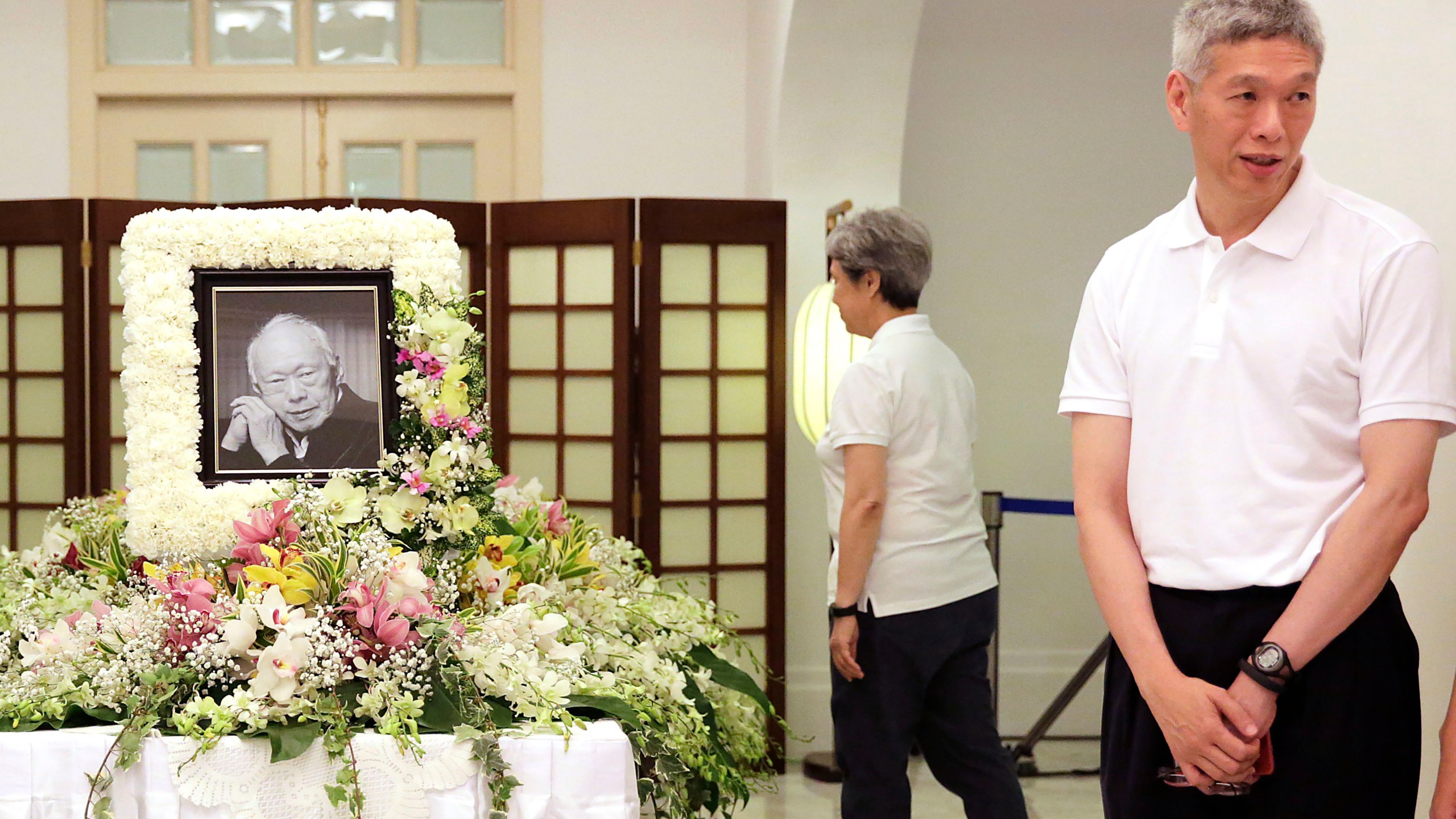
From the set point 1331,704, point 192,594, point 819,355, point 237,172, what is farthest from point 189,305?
point 237,172

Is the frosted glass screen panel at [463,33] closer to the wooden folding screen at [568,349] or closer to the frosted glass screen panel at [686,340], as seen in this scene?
the wooden folding screen at [568,349]

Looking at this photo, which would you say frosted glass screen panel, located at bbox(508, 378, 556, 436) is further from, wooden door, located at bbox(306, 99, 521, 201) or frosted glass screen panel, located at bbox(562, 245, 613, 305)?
wooden door, located at bbox(306, 99, 521, 201)

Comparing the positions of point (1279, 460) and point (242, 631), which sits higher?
point (1279, 460)

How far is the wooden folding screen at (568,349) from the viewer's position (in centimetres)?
410

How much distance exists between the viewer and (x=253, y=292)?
74.2 inches

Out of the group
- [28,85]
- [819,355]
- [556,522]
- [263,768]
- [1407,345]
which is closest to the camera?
[1407,345]

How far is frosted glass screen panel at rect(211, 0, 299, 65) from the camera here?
502cm

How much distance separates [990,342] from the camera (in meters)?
4.66

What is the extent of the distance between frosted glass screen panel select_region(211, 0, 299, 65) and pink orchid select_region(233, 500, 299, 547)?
3724 mm

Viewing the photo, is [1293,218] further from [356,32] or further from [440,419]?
[356,32]

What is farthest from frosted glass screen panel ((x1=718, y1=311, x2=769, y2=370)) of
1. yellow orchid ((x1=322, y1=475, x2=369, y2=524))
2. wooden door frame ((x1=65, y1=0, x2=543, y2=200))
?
yellow orchid ((x1=322, y1=475, x2=369, y2=524))

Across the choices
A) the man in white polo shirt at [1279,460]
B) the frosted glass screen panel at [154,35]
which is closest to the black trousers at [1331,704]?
the man in white polo shirt at [1279,460]

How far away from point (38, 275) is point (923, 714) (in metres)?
3.18

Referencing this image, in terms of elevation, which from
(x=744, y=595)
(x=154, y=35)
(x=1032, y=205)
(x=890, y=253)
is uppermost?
(x=154, y=35)
